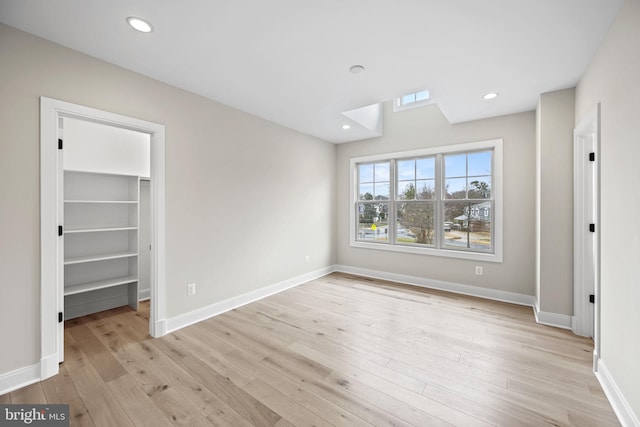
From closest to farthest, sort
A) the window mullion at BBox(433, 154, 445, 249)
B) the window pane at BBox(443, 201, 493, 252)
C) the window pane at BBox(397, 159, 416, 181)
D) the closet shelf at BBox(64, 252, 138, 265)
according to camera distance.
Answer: the closet shelf at BBox(64, 252, 138, 265)
the window pane at BBox(443, 201, 493, 252)
the window mullion at BBox(433, 154, 445, 249)
the window pane at BBox(397, 159, 416, 181)

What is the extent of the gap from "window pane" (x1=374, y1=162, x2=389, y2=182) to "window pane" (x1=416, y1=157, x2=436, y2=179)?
22.4 inches

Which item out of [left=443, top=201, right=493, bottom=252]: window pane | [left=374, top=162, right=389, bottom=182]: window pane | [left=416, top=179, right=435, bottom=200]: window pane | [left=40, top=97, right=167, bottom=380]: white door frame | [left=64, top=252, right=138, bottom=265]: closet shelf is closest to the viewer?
[left=40, top=97, right=167, bottom=380]: white door frame

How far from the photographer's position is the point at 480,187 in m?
4.05

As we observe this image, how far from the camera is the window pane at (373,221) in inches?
197

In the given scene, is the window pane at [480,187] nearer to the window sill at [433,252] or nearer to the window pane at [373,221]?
the window sill at [433,252]

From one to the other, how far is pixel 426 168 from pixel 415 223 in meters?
0.96

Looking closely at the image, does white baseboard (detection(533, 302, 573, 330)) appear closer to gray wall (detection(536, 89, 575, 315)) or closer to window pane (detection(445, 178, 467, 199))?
gray wall (detection(536, 89, 575, 315))

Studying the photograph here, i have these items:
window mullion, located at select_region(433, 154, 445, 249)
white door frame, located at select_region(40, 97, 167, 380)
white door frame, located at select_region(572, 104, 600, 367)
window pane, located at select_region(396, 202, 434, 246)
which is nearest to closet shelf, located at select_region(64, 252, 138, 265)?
white door frame, located at select_region(40, 97, 167, 380)

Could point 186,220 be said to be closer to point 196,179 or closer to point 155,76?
point 196,179

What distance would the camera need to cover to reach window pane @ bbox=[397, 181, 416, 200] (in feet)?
15.4

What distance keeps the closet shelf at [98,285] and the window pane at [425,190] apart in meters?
4.44

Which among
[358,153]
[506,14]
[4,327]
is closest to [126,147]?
[4,327]

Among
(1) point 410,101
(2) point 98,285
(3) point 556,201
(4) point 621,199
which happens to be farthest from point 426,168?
(2) point 98,285

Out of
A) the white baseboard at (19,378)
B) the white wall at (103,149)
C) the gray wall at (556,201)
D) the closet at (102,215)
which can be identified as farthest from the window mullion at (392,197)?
the white baseboard at (19,378)
